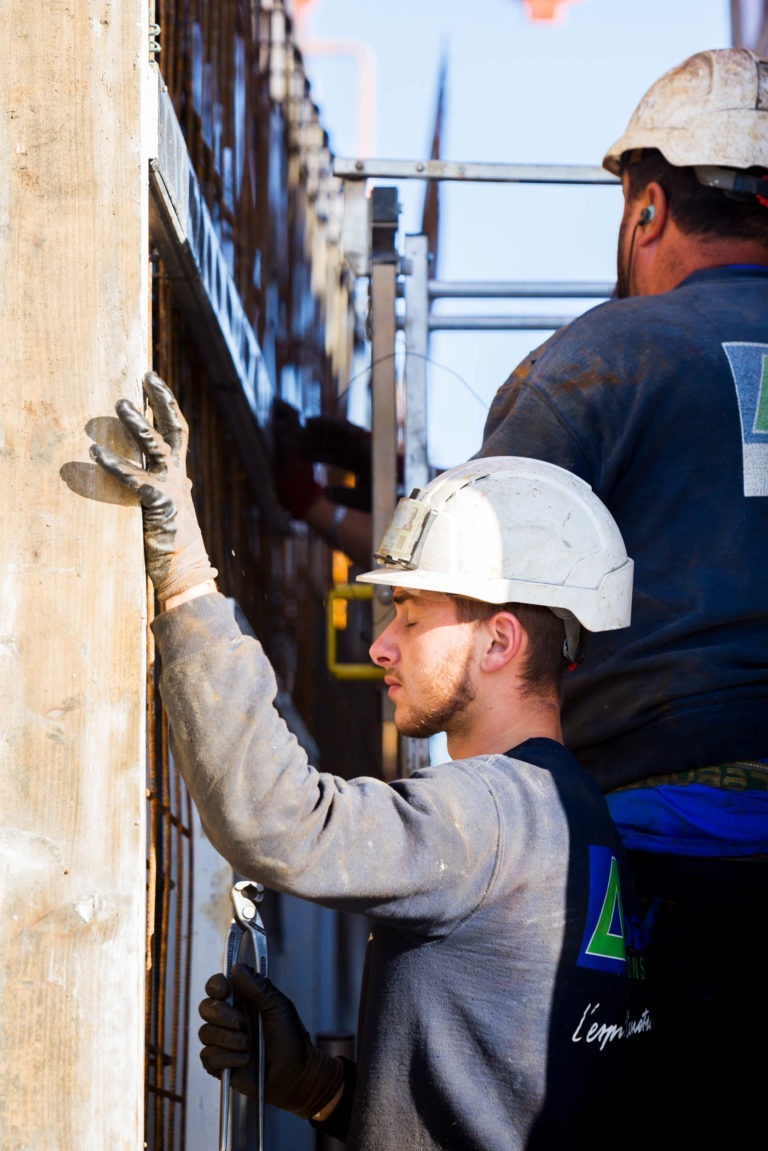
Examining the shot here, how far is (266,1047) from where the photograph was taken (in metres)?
2.80

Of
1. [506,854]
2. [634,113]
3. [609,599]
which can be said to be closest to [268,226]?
[634,113]

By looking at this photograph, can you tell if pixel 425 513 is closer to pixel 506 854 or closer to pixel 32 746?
pixel 506 854

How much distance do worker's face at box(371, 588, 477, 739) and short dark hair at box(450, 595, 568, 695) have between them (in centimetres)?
3

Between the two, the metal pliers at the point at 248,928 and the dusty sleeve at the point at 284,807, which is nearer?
the dusty sleeve at the point at 284,807

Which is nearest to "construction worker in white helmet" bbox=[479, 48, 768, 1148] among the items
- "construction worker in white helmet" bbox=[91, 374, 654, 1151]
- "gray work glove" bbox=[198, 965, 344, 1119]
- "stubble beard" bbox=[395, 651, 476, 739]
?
"construction worker in white helmet" bbox=[91, 374, 654, 1151]

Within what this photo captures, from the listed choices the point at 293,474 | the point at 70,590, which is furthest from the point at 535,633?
the point at 293,474

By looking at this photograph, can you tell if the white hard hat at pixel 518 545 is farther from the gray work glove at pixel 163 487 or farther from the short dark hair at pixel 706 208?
the short dark hair at pixel 706 208

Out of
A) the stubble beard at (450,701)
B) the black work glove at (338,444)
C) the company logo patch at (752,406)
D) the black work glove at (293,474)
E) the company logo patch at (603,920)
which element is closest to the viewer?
the company logo patch at (603,920)

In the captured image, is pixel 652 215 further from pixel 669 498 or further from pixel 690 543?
pixel 690 543

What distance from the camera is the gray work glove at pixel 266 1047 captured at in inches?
104

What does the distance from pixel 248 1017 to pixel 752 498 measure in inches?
58.5

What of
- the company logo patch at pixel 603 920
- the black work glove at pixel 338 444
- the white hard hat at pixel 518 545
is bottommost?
the company logo patch at pixel 603 920

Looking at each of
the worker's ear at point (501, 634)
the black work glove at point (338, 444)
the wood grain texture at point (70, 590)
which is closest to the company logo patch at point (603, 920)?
the worker's ear at point (501, 634)

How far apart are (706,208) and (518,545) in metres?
1.30
